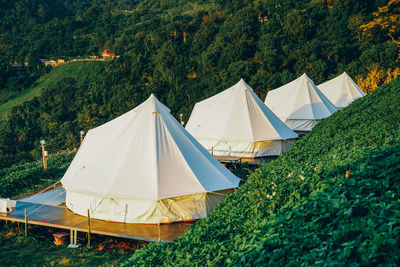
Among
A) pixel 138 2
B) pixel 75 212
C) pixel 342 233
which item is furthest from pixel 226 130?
pixel 138 2

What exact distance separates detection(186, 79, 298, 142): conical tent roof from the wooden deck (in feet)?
24.9

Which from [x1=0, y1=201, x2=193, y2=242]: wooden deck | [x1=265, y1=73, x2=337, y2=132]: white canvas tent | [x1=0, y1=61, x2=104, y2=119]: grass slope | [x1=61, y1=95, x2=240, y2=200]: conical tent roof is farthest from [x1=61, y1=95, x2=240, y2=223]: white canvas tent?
[x1=0, y1=61, x2=104, y2=119]: grass slope

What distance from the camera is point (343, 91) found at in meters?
25.9

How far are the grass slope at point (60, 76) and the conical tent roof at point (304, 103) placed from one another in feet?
168

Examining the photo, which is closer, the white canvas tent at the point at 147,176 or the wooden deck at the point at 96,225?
the wooden deck at the point at 96,225

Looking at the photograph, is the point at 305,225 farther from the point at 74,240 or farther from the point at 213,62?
the point at 213,62

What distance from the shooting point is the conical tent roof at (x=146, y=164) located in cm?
934

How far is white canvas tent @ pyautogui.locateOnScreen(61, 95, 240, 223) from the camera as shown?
9367 mm

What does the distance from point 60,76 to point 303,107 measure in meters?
60.6

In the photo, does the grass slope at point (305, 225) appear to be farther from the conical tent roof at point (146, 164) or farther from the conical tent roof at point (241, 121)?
the conical tent roof at point (241, 121)

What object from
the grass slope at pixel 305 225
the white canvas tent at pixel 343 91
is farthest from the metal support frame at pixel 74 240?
the white canvas tent at pixel 343 91

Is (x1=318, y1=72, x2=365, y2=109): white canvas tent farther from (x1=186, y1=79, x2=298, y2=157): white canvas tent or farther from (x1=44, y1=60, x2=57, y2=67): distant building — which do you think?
(x1=44, y1=60, x2=57, y2=67): distant building

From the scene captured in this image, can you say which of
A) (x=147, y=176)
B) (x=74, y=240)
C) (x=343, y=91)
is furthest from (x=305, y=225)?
(x=343, y=91)

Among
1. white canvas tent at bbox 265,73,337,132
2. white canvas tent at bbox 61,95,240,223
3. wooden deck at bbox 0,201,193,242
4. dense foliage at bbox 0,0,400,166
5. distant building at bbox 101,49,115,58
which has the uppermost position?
distant building at bbox 101,49,115,58
